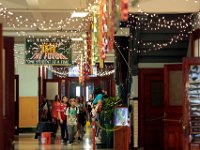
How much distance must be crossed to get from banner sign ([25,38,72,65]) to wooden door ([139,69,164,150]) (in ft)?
8.54

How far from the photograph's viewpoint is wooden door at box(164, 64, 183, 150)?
12.6 metres

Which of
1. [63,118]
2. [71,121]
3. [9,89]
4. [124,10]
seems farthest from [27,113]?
[124,10]

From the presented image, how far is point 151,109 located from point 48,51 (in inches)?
137

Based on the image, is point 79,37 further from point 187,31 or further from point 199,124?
point 199,124

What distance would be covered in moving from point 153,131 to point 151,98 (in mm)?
888

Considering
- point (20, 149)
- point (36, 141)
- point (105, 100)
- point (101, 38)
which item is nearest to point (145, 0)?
point (101, 38)

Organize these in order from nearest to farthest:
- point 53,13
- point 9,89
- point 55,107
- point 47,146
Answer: point 53,13
point 9,89
point 47,146
point 55,107

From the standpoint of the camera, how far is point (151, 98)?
14.4m

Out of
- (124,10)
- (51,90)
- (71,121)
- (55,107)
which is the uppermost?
(124,10)

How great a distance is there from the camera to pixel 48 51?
15516 millimetres

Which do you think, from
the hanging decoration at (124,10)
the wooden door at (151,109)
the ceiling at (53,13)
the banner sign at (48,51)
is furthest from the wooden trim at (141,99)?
the hanging decoration at (124,10)

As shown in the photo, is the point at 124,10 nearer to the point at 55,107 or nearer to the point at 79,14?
the point at 79,14

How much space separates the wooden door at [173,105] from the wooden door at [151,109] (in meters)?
1.53

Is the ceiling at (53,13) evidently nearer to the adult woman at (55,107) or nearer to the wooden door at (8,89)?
the wooden door at (8,89)
